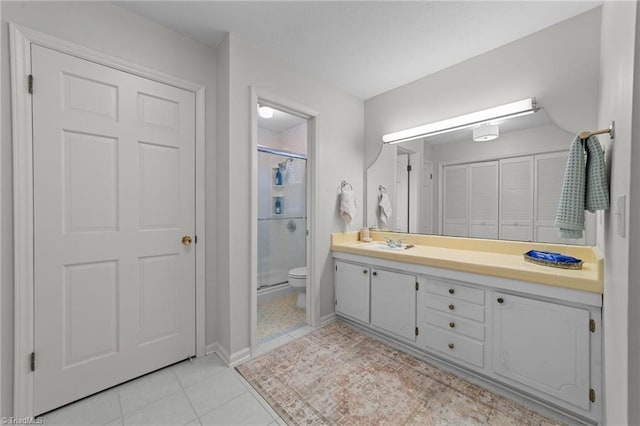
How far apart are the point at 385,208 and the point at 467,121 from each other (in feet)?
3.61

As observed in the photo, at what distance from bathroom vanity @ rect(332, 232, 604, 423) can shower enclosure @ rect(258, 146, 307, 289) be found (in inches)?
58.8

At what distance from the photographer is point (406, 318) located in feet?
6.57

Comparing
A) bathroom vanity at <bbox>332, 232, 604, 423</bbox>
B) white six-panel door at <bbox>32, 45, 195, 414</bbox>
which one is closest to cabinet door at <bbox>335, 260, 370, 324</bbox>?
bathroom vanity at <bbox>332, 232, 604, 423</bbox>

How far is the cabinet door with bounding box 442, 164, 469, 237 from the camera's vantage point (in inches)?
85.9

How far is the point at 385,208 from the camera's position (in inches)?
109

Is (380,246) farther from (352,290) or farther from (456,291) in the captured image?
(456,291)

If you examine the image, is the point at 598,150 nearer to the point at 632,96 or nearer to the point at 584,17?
the point at 632,96

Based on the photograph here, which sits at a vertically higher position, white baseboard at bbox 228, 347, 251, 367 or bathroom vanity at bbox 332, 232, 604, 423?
bathroom vanity at bbox 332, 232, 604, 423

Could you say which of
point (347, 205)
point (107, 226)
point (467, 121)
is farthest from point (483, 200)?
point (107, 226)

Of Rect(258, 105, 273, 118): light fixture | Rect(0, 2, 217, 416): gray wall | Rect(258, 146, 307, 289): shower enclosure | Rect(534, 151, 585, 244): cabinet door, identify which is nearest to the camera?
Rect(0, 2, 217, 416): gray wall

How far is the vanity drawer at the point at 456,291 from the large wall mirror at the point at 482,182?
63cm

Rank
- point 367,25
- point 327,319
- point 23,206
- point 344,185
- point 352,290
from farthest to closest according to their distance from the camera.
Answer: point 344,185, point 327,319, point 352,290, point 367,25, point 23,206

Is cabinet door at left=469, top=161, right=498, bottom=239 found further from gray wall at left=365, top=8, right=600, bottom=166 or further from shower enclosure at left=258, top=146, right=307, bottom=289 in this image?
shower enclosure at left=258, top=146, right=307, bottom=289

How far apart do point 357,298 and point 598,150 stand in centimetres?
187
